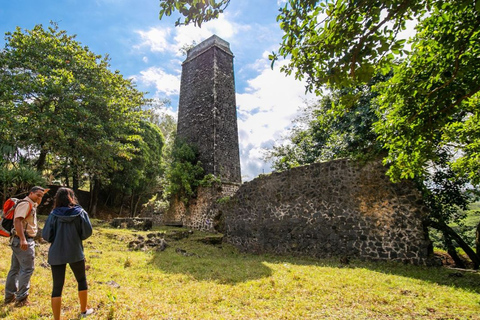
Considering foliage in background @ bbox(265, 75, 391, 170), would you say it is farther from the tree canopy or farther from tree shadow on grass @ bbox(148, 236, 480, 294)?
tree shadow on grass @ bbox(148, 236, 480, 294)

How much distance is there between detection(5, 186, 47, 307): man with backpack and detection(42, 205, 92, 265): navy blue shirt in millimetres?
671

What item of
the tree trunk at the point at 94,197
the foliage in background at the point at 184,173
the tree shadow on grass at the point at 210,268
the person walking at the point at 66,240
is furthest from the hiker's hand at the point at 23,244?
the tree trunk at the point at 94,197

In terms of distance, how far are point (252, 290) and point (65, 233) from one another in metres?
3.19

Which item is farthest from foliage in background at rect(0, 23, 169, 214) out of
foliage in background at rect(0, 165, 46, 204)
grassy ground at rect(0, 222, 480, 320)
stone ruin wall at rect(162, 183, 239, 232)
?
grassy ground at rect(0, 222, 480, 320)

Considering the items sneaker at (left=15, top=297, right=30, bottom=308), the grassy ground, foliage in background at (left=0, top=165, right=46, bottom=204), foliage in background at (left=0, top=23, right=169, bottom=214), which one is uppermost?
foliage in background at (left=0, top=23, right=169, bottom=214)

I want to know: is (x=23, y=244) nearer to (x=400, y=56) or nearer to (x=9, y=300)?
(x=9, y=300)

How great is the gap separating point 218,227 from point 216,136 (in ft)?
18.0

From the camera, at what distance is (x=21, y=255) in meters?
3.64

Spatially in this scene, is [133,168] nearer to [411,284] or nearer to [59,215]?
[59,215]

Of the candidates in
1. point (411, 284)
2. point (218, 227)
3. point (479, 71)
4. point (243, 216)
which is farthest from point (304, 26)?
point (218, 227)

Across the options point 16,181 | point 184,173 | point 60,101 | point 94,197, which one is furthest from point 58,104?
point 94,197

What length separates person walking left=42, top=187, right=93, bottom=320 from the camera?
125 inches

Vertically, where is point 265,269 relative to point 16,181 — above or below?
below

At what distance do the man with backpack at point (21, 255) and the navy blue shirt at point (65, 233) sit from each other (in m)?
0.67
